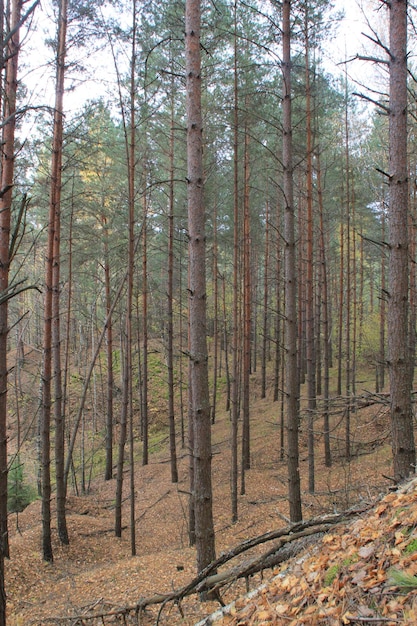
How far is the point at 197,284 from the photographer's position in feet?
16.0

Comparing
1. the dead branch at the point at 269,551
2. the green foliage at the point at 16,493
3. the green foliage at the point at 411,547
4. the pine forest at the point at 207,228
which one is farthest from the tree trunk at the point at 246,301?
the green foliage at the point at 411,547

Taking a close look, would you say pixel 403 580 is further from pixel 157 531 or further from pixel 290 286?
pixel 157 531

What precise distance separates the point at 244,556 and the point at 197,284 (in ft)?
15.8

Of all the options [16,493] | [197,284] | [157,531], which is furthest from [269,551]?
[16,493]

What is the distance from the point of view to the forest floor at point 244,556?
2.32 metres

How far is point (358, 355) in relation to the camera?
22391 mm

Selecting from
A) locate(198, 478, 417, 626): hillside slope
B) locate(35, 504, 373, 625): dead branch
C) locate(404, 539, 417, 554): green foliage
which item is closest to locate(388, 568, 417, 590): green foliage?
locate(198, 478, 417, 626): hillside slope

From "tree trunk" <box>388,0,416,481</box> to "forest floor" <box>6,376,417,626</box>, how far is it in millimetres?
312

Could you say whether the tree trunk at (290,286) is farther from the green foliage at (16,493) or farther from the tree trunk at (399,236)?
the green foliage at (16,493)

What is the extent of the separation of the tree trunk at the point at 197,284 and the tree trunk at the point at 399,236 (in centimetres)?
209

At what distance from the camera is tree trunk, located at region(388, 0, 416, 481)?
14.4 feet

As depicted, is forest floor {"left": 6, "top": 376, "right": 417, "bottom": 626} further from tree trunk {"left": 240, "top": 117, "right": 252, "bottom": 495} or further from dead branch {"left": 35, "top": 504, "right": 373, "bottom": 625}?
tree trunk {"left": 240, "top": 117, "right": 252, "bottom": 495}

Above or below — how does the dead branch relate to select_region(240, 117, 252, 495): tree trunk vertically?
below

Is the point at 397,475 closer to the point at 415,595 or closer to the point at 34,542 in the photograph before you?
the point at 415,595
